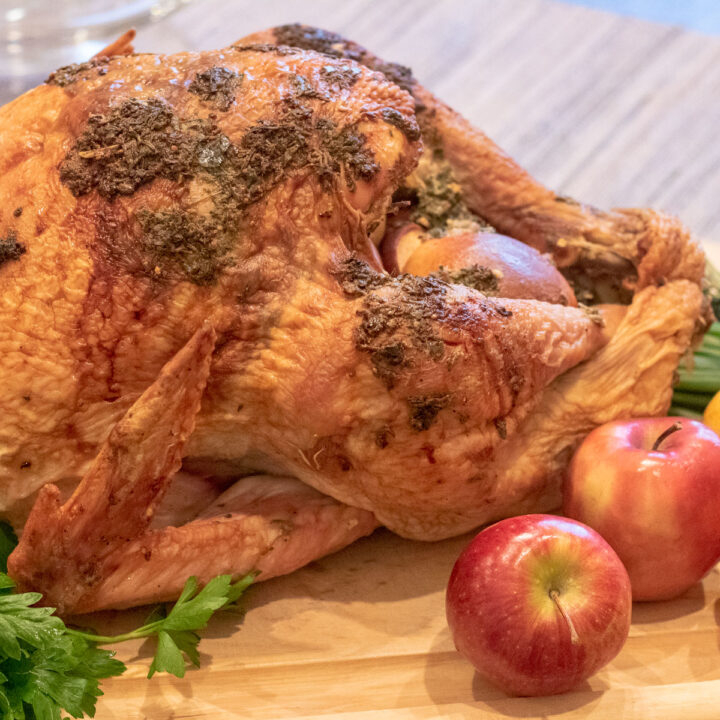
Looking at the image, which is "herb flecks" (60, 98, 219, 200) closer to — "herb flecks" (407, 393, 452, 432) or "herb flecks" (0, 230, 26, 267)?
"herb flecks" (0, 230, 26, 267)

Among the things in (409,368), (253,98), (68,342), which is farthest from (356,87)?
(68,342)

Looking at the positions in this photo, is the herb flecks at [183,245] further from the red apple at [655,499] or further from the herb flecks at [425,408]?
the red apple at [655,499]

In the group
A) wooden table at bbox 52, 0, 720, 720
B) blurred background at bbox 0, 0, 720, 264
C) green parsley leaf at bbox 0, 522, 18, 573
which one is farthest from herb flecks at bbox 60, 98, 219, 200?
blurred background at bbox 0, 0, 720, 264

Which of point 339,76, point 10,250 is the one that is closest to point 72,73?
point 10,250

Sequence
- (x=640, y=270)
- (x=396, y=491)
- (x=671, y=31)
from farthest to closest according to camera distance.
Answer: (x=671, y=31) → (x=640, y=270) → (x=396, y=491)

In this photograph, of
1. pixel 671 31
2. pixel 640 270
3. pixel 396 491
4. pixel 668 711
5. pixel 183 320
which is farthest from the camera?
pixel 671 31

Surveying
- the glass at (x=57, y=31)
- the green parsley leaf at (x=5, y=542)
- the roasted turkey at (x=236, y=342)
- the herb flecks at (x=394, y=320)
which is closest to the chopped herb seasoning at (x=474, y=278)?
the roasted turkey at (x=236, y=342)

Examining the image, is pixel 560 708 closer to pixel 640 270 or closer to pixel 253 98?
pixel 640 270
